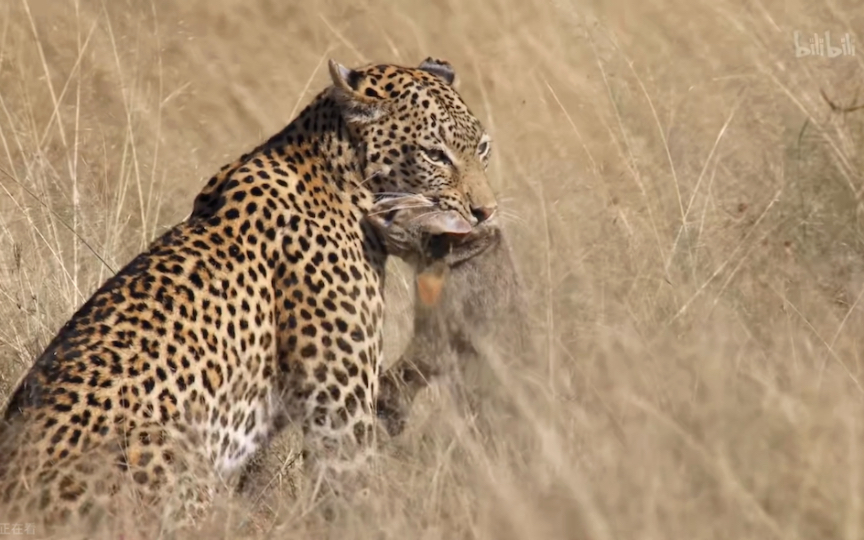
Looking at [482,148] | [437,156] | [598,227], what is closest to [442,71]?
[482,148]

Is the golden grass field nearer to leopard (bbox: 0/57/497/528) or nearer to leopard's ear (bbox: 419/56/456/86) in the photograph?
leopard (bbox: 0/57/497/528)

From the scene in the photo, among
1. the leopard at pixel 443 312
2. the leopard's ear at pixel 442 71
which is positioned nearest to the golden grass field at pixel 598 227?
the leopard at pixel 443 312

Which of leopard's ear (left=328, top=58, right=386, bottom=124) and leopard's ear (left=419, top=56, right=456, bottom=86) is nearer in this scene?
leopard's ear (left=328, top=58, right=386, bottom=124)

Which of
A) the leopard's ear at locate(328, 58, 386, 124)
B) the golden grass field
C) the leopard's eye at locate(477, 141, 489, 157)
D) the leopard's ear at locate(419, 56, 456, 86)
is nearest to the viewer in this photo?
the golden grass field

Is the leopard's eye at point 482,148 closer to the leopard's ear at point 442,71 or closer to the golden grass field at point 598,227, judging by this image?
the leopard's ear at point 442,71

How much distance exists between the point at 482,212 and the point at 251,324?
95cm

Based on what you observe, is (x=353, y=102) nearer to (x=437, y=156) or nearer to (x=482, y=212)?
(x=437, y=156)

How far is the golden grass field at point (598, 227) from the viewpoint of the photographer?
13.2 ft

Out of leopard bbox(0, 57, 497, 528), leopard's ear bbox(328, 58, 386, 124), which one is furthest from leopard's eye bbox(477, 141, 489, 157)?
leopard's ear bbox(328, 58, 386, 124)

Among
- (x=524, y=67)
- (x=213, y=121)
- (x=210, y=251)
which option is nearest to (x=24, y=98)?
(x=213, y=121)

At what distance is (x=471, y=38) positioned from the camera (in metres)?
10.3

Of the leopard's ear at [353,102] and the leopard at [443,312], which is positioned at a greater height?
the leopard's ear at [353,102]

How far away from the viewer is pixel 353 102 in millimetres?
5297

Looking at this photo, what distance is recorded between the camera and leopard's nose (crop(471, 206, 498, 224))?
5.36 m
